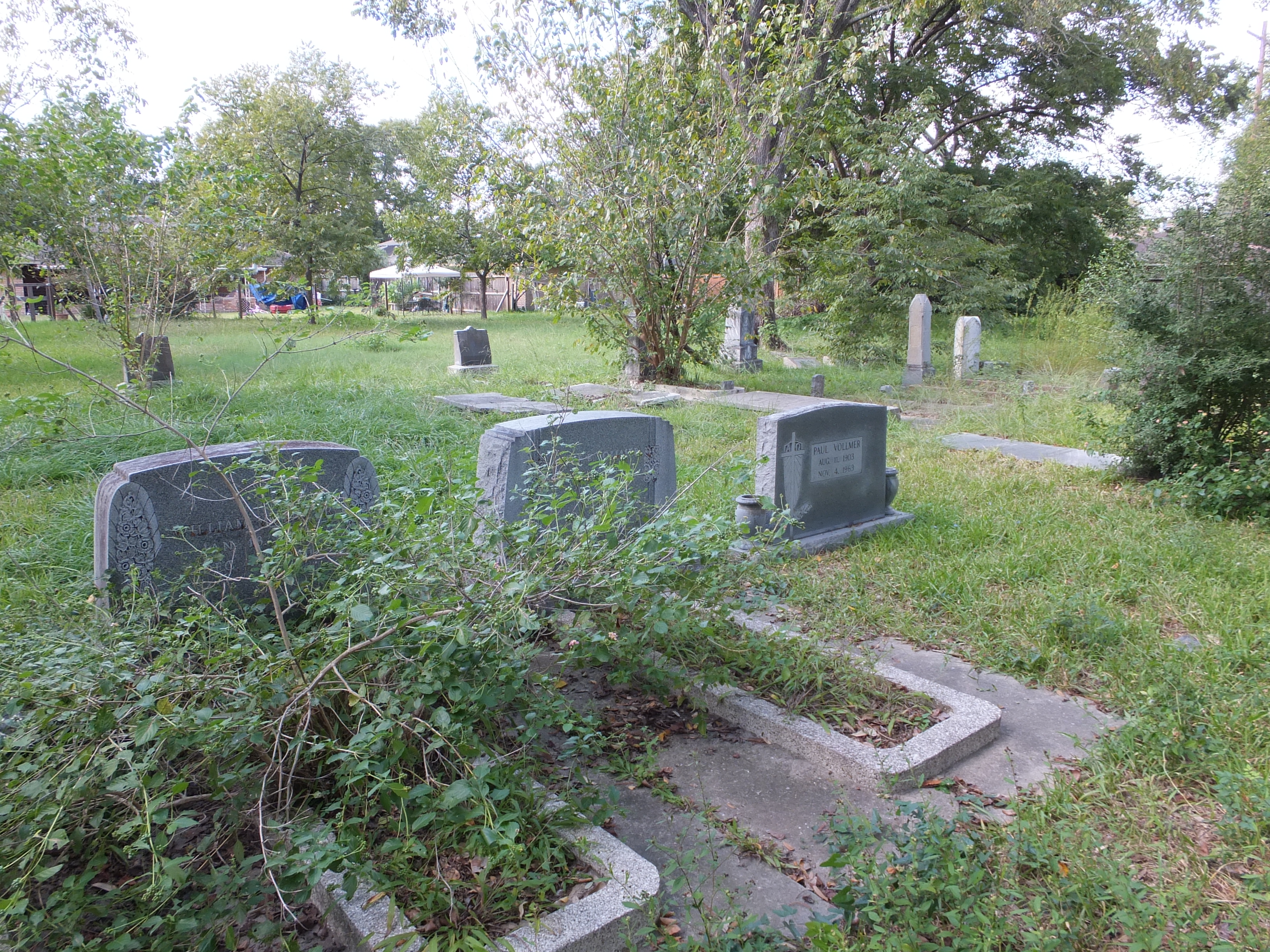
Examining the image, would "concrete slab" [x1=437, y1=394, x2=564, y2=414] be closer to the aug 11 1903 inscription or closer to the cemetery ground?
the cemetery ground

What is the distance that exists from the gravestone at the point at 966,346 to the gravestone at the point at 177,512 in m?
11.4

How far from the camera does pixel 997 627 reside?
159 inches

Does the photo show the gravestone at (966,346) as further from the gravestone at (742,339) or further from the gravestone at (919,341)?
the gravestone at (742,339)

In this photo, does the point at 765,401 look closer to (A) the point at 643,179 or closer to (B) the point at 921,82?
(A) the point at 643,179

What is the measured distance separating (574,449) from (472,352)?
33.9 ft

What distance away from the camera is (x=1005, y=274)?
17594 mm

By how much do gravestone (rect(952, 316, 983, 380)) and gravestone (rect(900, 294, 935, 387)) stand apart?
15.9 inches

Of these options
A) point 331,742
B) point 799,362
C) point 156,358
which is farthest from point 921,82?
point 331,742

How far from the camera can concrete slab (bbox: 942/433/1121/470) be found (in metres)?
7.14

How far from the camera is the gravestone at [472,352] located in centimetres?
1374

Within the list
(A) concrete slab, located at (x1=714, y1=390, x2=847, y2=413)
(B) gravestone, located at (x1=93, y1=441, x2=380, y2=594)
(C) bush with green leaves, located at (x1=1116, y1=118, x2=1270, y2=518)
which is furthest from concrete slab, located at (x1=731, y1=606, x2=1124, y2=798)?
(A) concrete slab, located at (x1=714, y1=390, x2=847, y2=413)

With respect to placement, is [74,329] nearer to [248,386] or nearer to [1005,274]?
[248,386]

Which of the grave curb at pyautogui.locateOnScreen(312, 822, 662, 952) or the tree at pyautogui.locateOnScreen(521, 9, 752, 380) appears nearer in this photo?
the grave curb at pyautogui.locateOnScreen(312, 822, 662, 952)

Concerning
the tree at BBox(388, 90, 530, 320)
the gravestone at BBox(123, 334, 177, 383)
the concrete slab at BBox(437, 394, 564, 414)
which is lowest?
the concrete slab at BBox(437, 394, 564, 414)
